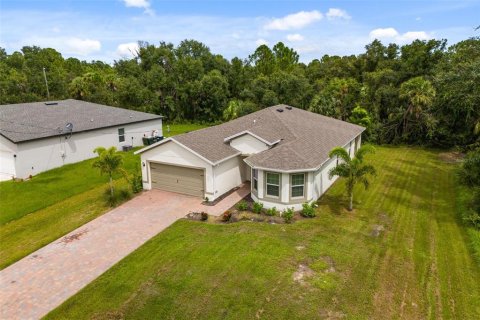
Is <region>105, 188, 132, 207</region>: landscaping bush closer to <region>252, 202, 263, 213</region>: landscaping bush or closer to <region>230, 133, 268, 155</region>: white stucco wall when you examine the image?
<region>230, 133, 268, 155</region>: white stucco wall

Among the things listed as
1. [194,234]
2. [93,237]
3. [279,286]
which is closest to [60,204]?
[93,237]

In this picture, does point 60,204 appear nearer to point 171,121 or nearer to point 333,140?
point 333,140

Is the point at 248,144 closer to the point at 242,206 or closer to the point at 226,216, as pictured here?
the point at 242,206

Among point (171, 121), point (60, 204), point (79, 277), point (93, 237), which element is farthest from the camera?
point (171, 121)

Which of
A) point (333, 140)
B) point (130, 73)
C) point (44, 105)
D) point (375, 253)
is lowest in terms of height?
point (375, 253)

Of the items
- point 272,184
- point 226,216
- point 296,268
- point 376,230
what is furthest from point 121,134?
point 376,230

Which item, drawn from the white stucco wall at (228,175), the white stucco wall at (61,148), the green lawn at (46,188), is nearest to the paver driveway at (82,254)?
the white stucco wall at (228,175)

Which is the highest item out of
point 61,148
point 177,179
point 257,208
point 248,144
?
point 248,144
